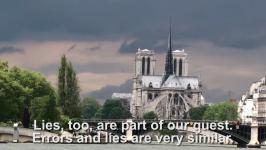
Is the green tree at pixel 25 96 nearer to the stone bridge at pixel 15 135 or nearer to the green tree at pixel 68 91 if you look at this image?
the stone bridge at pixel 15 135

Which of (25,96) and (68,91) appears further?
(68,91)

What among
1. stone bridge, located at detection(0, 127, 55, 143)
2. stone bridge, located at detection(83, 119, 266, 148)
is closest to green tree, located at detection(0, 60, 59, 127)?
stone bridge, located at detection(0, 127, 55, 143)

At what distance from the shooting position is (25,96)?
406ft

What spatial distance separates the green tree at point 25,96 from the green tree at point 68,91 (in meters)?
14.5

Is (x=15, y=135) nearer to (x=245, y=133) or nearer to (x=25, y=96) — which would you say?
(x=25, y=96)

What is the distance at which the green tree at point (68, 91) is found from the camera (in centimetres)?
14575

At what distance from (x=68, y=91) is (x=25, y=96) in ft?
73.2

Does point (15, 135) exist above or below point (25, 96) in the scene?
below

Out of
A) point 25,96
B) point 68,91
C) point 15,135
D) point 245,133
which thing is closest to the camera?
point 15,135

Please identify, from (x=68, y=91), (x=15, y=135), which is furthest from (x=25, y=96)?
(x=68, y=91)

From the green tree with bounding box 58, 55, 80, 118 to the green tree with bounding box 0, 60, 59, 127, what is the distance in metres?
14.5

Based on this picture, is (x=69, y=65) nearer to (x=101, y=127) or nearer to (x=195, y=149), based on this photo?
(x=101, y=127)

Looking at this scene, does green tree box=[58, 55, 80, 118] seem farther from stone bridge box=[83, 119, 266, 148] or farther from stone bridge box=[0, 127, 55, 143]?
stone bridge box=[0, 127, 55, 143]

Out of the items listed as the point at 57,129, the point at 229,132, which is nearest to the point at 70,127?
the point at 57,129
